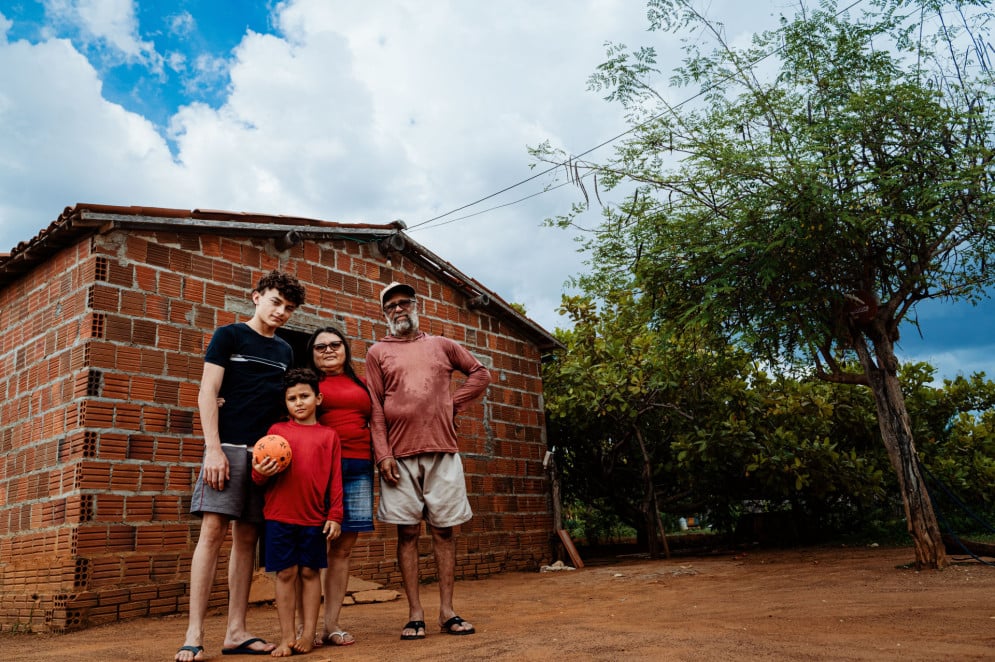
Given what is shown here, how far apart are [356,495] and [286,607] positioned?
657 mm

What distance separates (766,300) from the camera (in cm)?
752

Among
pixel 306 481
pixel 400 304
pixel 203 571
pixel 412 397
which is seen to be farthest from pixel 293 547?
pixel 400 304

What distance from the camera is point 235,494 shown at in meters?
3.79

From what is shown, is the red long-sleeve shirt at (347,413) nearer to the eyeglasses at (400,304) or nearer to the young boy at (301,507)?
the young boy at (301,507)

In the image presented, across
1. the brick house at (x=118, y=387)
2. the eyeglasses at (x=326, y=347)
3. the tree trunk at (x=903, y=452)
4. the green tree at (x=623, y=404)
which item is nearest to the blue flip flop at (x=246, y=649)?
the eyeglasses at (x=326, y=347)

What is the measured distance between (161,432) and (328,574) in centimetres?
251

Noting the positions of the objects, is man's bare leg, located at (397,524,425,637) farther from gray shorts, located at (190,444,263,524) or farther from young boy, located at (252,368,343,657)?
gray shorts, located at (190,444,263,524)

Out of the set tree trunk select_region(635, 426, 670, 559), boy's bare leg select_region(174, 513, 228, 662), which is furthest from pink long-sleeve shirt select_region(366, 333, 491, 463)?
tree trunk select_region(635, 426, 670, 559)

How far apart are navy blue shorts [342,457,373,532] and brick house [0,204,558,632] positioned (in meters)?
2.46

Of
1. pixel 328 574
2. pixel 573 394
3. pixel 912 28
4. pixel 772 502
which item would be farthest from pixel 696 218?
pixel 772 502

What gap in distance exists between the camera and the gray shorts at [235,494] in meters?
3.74

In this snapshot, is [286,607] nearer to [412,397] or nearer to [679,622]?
[412,397]

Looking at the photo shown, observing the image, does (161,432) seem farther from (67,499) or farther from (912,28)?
(912,28)

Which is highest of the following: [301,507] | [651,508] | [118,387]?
[118,387]
